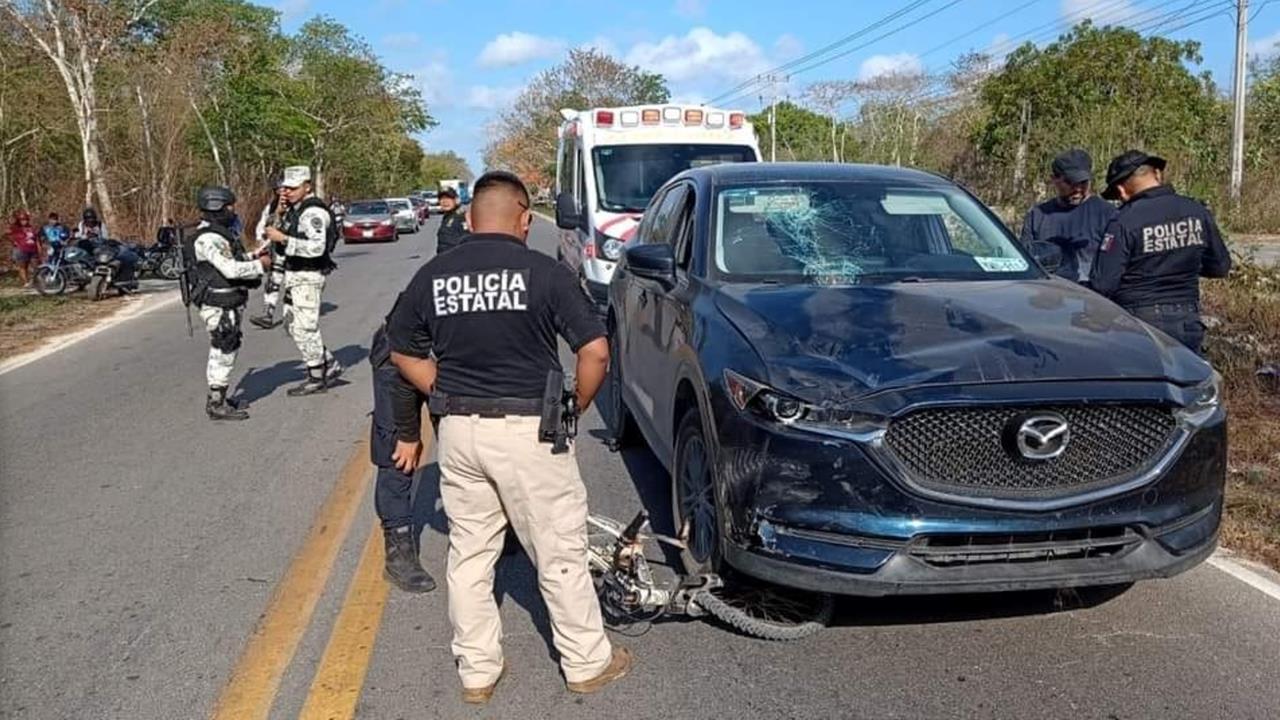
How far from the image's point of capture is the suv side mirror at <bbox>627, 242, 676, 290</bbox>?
5031mm

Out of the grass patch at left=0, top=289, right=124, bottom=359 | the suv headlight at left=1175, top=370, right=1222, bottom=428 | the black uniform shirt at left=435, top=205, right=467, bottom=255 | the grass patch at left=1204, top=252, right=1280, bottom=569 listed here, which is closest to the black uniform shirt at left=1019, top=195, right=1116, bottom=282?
the grass patch at left=1204, top=252, right=1280, bottom=569

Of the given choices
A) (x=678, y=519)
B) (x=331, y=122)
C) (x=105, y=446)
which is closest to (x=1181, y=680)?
(x=678, y=519)

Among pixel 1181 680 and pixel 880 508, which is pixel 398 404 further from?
pixel 1181 680

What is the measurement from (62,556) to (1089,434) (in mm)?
4525

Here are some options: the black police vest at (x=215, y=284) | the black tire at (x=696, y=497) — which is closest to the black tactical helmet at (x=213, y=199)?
the black police vest at (x=215, y=284)

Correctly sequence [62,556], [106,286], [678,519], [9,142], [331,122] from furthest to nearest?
[331,122], [9,142], [106,286], [62,556], [678,519]

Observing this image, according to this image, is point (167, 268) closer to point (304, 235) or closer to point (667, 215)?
point (304, 235)

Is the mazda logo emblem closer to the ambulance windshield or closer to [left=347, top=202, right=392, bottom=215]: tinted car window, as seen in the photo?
the ambulance windshield

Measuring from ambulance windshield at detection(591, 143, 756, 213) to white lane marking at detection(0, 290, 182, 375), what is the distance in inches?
253

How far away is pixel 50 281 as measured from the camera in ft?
57.7

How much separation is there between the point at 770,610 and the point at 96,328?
12.8 m

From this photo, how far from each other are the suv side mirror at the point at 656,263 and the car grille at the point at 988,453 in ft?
5.88

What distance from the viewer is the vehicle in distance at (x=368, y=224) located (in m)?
34.9

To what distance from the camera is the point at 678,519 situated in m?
4.61
